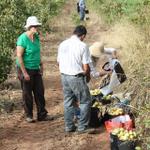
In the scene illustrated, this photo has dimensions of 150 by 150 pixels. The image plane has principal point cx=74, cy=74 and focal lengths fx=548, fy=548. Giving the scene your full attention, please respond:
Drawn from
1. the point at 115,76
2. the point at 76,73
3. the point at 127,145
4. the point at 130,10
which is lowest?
the point at 127,145

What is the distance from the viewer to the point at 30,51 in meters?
9.35

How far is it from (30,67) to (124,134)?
2.56 meters

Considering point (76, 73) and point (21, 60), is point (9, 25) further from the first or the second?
point (76, 73)

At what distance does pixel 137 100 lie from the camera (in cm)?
888

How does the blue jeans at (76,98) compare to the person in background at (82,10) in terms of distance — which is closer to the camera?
the blue jeans at (76,98)

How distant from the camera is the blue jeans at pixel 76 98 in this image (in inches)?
344

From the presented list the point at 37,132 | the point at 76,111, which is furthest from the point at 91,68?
the point at 37,132

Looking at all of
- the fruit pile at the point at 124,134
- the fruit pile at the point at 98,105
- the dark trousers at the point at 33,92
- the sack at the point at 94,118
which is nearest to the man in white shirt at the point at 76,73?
the sack at the point at 94,118

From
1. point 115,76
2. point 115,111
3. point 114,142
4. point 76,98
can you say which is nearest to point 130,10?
point 115,76

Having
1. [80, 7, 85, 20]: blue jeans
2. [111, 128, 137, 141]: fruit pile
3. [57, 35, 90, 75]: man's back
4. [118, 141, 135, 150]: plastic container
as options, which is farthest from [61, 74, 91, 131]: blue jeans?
[80, 7, 85, 20]: blue jeans

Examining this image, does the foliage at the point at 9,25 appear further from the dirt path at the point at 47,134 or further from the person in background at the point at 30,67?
the person in background at the point at 30,67

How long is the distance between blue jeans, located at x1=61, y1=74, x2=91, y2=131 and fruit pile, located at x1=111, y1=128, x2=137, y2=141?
1.19 meters

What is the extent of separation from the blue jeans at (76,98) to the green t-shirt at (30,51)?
782 millimetres

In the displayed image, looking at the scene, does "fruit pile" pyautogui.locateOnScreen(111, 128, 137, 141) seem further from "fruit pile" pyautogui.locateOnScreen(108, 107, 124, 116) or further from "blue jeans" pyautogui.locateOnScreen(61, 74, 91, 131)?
"blue jeans" pyautogui.locateOnScreen(61, 74, 91, 131)
